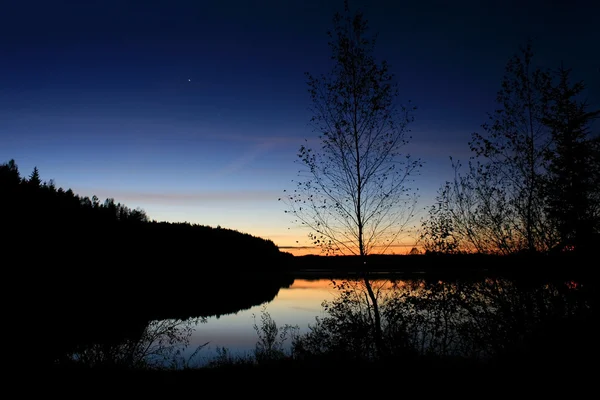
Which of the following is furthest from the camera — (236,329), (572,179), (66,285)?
(236,329)

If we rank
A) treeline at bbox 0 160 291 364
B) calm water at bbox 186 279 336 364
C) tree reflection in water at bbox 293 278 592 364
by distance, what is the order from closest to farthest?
tree reflection in water at bbox 293 278 592 364, treeline at bbox 0 160 291 364, calm water at bbox 186 279 336 364

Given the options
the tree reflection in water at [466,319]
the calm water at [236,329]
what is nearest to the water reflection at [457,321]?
the tree reflection in water at [466,319]

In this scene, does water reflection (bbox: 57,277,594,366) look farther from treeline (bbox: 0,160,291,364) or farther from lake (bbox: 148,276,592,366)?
treeline (bbox: 0,160,291,364)

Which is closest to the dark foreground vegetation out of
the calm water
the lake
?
the lake

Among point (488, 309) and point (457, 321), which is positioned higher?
point (488, 309)

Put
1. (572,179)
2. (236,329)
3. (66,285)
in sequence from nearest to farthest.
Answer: (572,179) → (66,285) → (236,329)

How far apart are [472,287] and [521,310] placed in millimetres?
1050

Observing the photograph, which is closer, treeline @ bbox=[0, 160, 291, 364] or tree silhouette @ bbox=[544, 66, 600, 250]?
tree silhouette @ bbox=[544, 66, 600, 250]

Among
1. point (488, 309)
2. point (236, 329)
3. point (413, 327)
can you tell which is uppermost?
point (488, 309)

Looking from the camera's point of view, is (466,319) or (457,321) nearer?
(457,321)

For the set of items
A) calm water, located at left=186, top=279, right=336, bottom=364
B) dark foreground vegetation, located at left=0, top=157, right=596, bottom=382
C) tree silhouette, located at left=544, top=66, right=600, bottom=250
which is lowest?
calm water, located at left=186, top=279, right=336, bottom=364

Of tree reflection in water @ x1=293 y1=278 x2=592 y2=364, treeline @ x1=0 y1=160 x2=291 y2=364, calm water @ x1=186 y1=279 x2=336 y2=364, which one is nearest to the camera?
tree reflection in water @ x1=293 y1=278 x2=592 y2=364

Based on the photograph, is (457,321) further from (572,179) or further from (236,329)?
(236,329)

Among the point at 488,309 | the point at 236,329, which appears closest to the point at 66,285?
the point at 236,329
